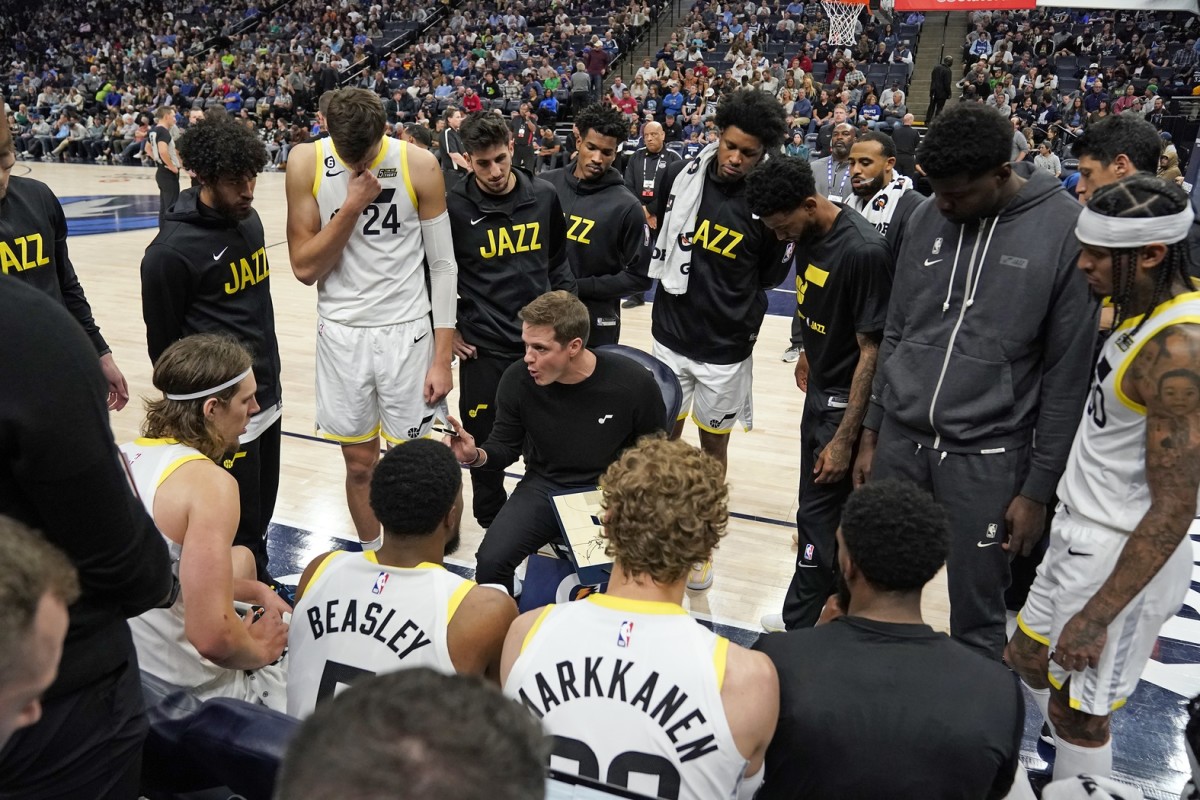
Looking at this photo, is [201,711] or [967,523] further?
[967,523]

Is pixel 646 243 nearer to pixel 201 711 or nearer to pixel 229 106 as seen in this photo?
pixel 201 711

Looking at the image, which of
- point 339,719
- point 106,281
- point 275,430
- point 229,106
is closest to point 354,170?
point 275,430

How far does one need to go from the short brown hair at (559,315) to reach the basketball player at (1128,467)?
5.22 ft

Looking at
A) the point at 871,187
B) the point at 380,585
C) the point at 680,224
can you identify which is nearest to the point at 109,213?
the point at 871,187

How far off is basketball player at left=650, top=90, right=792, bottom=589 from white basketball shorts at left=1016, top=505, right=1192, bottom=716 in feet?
5.47

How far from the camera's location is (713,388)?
4148 mm

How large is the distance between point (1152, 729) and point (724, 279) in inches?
90.7

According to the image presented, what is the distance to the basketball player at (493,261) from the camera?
384 cm

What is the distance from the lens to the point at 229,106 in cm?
2289

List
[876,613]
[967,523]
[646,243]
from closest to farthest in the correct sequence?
[876,613] → [967,523] → [646,243]

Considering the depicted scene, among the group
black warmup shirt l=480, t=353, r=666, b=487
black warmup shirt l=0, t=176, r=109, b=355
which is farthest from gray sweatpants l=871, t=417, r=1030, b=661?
black warmup shirt l=0, t=176, r=109, b=355

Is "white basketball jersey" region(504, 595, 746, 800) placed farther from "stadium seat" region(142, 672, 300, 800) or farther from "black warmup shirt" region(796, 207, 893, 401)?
"black warmup shirt" region(796, 207, 893, 401)

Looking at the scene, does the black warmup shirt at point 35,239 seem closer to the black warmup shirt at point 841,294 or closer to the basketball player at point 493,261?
the basketball player at point 493,261

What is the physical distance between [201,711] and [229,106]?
24.2 metres
